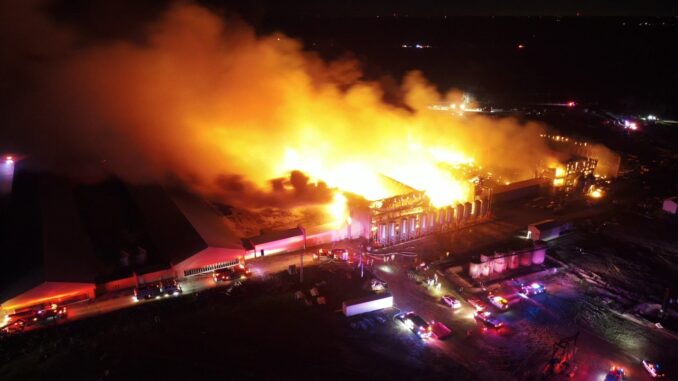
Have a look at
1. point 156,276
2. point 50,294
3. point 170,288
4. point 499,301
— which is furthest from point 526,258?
point 50,294

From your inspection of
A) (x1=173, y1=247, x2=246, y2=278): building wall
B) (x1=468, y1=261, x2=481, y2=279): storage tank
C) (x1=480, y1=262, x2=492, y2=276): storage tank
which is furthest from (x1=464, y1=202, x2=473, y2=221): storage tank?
(x1=173, y1=247, x2=246, y2=278): building wall

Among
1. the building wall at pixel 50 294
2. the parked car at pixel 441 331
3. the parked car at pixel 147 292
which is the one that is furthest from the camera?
the parked car at pixel 147 292

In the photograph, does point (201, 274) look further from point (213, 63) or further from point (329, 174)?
point (213, 63)

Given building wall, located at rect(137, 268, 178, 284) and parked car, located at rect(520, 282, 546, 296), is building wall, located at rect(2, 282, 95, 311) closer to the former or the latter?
building wall, located at rect(137, 268, 178, 284)

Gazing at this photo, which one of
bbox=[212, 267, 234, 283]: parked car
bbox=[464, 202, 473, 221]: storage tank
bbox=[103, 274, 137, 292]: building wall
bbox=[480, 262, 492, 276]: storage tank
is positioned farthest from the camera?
bbox=[464, 202, 473, 221]: storage tank

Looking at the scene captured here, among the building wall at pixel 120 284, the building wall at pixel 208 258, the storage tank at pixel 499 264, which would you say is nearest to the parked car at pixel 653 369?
the storage tank at pixel 499 264

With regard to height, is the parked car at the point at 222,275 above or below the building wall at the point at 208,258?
below

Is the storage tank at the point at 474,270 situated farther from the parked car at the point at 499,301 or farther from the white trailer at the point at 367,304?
the white trailer at the point at 367,304
